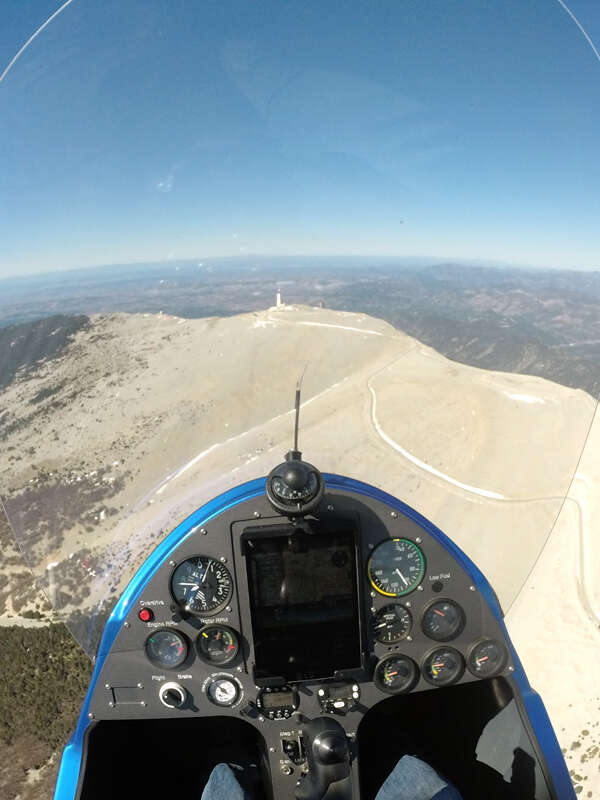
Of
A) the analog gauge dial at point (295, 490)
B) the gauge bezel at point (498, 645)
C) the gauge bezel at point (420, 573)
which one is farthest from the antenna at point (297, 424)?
the gauge bezel at point (498, 645)

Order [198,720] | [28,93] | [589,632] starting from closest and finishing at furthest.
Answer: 1. [28,93]
2. [198,720]
3. [589,632]

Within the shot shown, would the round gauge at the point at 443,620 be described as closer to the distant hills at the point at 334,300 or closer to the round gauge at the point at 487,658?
the round gauge at the point at 487,658

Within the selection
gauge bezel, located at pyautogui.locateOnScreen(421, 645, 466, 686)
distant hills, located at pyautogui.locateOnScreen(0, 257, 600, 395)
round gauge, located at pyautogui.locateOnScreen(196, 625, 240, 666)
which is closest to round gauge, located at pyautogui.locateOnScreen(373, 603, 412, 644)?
gauge bezel, located at pyautogui.locateOnScreen(421, 645, 466, 686)

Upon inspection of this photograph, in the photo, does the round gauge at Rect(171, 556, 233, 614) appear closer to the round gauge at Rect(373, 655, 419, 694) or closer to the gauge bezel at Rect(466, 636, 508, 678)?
the round gauge at Rect(373, 655, 419, 694)

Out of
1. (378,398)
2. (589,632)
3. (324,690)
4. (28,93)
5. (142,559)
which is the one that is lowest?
(589,632)

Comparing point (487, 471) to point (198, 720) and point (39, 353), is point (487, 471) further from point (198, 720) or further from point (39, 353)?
point (198, 720)

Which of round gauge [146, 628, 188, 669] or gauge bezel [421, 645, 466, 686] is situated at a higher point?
round gauge [146, 628, 188, 669]

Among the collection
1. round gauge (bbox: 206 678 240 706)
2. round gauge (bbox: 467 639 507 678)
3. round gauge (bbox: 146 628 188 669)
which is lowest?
round gauge (bbox: 206 678 240 706)

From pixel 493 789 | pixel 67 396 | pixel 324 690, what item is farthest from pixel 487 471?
pixel 67 396
